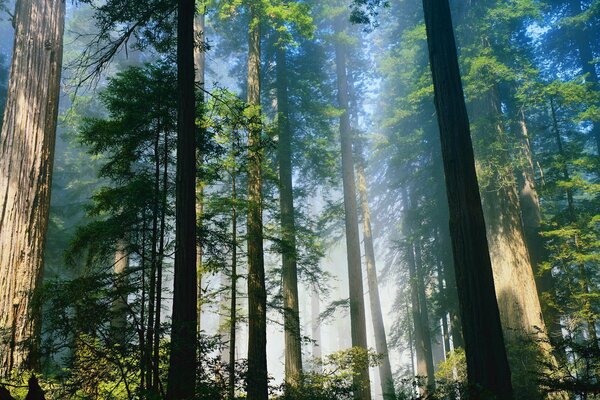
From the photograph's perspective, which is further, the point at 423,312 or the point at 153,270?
the point at 423,312

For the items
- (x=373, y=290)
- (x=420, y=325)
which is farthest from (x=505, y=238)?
(x=373, y=290)

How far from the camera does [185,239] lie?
5.22m

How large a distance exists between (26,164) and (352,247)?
Answer: 510 inches

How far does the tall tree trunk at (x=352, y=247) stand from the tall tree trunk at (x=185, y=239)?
7.96 metres

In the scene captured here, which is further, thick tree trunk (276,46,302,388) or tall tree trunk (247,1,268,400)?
thick tree trunk (276,46,302,388)

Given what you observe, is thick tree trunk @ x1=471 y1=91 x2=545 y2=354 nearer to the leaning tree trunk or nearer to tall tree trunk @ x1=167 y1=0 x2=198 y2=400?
tall tree trunk @ x1=167 y1=0 x2=198 y2=400

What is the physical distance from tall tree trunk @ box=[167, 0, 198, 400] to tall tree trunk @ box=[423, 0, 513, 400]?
337 cm

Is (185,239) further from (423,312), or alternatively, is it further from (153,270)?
(423,312)

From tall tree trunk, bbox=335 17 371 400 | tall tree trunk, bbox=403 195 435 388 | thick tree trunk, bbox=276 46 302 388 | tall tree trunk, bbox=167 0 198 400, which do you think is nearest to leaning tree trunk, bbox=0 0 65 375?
tall tree trunk, bbox=167 0 198 400

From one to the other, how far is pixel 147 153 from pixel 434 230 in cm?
1602

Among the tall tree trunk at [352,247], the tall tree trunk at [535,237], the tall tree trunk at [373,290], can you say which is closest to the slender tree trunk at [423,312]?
the tall tree trunk at [373,290]

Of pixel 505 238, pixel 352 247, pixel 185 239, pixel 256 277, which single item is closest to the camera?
pixel 185 239

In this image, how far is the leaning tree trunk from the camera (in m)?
6.15

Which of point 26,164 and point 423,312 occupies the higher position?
point 26,164
